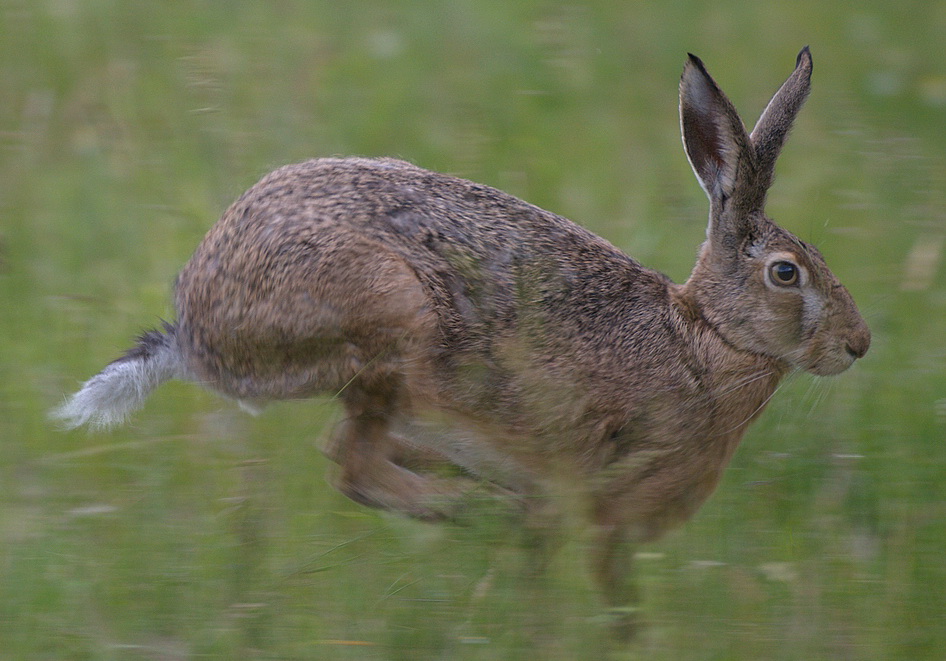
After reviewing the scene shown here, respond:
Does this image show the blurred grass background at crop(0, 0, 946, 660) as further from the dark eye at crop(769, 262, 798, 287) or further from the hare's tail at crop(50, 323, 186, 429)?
the dark eye at crop(769, 262, 798, 287)

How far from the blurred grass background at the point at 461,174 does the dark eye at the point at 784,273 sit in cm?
56

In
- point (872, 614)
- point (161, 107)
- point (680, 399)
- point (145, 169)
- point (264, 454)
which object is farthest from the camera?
point (161, 107)

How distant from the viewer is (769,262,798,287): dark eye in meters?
4.64

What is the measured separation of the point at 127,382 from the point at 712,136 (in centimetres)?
214

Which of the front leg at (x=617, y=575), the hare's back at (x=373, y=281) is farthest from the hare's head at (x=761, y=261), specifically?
the front leg at (x=617, y=575)

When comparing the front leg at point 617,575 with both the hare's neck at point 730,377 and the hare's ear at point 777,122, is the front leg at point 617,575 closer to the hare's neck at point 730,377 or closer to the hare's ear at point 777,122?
the hare's neck at point 730,377

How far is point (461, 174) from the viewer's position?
6.19 metres

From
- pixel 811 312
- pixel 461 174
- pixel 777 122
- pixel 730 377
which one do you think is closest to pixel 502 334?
pixel 730 377

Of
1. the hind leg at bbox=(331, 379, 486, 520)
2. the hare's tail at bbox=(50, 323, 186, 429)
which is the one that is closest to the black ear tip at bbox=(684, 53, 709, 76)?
the hind leg at bbox=(331, 379, 486, 520)

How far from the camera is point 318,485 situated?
173 inches

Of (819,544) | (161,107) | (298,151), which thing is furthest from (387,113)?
(819,544)

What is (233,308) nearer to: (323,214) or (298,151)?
(323,214)

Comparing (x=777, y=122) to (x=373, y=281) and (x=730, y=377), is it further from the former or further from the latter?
(x=373, y=281)

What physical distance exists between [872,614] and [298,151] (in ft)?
11.5
